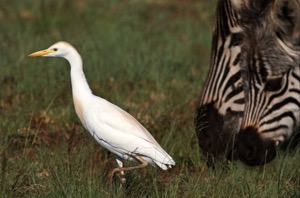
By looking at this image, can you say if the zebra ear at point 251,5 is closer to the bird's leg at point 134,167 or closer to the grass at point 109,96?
the grass at point 109,96

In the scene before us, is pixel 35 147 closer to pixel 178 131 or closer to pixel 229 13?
pixel 178 131

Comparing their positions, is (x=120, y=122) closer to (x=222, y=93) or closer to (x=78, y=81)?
(x=78, y=81)

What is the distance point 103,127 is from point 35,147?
4.52 ft

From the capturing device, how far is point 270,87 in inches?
263

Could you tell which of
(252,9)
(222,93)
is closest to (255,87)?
(222,93)

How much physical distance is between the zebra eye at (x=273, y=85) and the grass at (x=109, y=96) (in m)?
0.51

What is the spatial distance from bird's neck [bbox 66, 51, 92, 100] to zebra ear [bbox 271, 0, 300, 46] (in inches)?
59.3

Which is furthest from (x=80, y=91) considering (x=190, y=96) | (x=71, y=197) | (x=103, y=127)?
(x=190, y=96)

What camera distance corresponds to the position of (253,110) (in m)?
6.70

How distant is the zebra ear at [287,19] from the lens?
649cm

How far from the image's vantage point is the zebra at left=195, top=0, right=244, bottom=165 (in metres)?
6.82

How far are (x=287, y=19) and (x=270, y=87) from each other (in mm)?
521

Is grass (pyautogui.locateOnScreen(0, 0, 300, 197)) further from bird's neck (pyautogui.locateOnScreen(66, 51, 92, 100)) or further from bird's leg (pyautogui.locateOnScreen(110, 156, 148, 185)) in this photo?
bird's neck (pyautogui.locateOnScreen(66, 51, 92, 100))

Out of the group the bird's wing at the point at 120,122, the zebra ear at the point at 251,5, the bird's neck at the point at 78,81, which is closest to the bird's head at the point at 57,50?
the bird's neck at the point at 78,81
